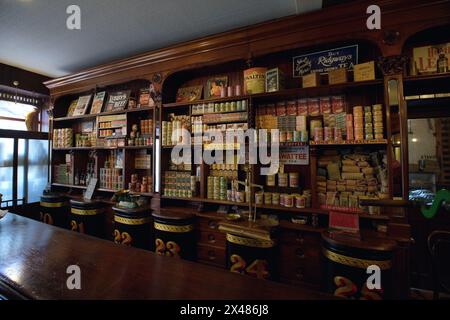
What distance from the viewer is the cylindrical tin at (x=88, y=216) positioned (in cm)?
328

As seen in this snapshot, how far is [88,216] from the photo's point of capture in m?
3.28

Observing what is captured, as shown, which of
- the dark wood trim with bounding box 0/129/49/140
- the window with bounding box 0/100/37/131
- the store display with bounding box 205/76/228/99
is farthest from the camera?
the window with bounding box 0/100/37/131

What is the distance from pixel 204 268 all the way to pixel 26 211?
4302 mm

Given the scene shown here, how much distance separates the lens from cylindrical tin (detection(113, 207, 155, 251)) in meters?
2.75

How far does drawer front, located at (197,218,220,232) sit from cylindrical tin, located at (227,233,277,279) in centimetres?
50

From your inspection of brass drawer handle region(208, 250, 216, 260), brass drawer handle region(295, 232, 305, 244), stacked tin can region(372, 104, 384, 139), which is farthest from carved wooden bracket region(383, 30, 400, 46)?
brass drawer handle region(208, 250, 216, 260)

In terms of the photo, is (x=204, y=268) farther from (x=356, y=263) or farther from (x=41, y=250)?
(x=356, y=263)

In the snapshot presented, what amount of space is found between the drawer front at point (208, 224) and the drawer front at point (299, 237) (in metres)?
0.71

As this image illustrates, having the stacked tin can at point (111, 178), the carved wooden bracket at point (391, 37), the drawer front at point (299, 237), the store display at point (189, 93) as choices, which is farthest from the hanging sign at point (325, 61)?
the stacked tin can at point (111, 178)

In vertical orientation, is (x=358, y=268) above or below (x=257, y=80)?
below

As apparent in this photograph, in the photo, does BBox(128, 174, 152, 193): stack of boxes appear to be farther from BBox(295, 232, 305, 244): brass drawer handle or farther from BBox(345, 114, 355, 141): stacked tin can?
BBox(345, 114, 355, 141): stacked tin can

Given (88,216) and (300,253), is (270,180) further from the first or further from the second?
(88,216)

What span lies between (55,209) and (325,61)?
14.5 ft

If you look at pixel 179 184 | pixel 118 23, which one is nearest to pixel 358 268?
pixel 179 184
